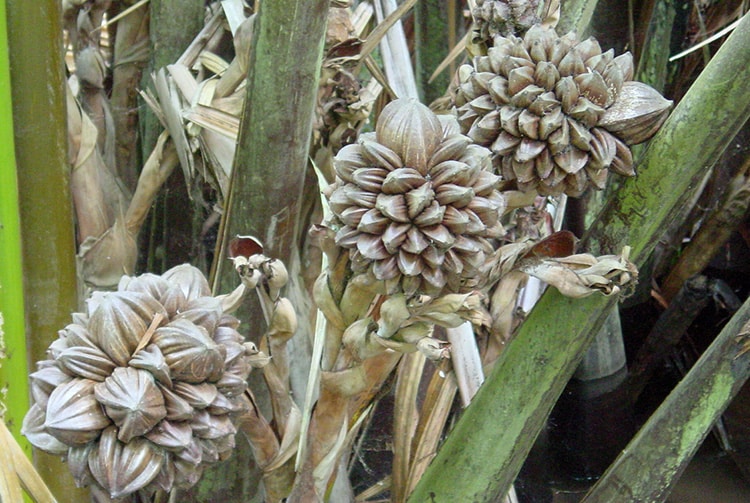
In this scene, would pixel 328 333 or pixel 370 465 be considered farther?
pixel 370 465

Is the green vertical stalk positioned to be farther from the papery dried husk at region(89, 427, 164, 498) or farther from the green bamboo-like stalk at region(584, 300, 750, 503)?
the green bamboo-like stalk at region(584, 300, 750, 503)

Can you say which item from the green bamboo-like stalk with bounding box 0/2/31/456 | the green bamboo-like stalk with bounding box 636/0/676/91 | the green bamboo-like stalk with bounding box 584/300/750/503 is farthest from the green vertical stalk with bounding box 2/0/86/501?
the green bamboo-like stalk with bounding box 636/0/676/91

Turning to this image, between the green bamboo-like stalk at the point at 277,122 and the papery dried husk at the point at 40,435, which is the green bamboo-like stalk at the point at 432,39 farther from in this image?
the papery dried husk at the point at 40,435

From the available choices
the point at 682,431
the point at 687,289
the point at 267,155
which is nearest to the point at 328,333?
the point at 267,155

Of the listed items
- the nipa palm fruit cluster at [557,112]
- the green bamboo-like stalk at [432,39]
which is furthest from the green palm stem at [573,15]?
the green bamboo-like stalk at [432,39]

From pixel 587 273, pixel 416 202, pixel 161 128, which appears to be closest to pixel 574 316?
pixel 587 273

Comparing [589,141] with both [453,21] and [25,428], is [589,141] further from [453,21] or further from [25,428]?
[453,21]
